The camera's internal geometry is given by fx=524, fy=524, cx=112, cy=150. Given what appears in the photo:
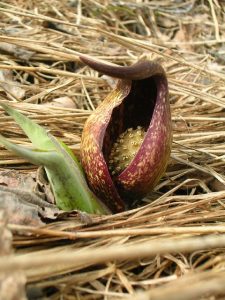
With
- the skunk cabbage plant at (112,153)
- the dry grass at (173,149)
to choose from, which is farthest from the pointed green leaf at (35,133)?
the dry grass at (173,149)

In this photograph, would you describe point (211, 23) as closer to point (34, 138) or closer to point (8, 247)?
point (34, 138)

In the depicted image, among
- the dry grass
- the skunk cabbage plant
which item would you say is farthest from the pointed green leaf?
the dry grass

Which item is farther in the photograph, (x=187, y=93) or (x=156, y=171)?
(x=187, y=93)

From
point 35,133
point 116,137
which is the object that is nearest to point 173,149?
point 116,137

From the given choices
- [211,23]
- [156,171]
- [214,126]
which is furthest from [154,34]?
[156,171]

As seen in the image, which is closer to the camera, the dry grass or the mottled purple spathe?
the dry grass

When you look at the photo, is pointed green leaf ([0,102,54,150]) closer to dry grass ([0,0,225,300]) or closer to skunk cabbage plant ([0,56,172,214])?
skunk cabbage plant ([0,56,172,214])

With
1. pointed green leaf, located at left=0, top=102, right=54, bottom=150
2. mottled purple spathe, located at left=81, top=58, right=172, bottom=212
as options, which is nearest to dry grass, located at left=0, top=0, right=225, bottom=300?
mottled purple spathe, located at left=81, top=58, right=172, bottom=212

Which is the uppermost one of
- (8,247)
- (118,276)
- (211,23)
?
(211,23)

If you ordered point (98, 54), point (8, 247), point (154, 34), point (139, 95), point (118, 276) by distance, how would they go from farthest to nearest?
point (154, 34), point (98, 54), point (139, 95), point (118, 276), point (8, 247)
